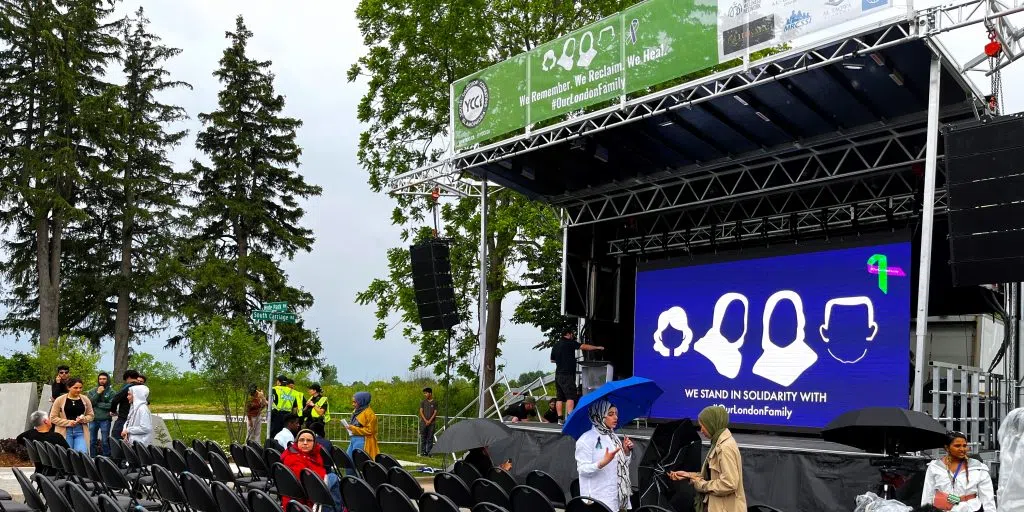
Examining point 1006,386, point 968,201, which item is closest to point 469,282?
point 1006,386

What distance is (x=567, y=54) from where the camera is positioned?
466 inches

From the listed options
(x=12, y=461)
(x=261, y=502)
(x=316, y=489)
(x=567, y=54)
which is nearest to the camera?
(x=261, y=502)

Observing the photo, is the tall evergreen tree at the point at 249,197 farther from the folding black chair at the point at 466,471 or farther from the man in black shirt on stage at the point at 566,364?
the folding black chair at the point at 466,471

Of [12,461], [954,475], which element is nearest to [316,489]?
[954,475]

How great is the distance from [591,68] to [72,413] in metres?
7.12

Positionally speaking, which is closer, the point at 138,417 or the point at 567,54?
the point at 138,417

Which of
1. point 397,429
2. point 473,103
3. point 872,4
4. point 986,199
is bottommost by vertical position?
point 397,429

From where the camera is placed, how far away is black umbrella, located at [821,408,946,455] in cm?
757

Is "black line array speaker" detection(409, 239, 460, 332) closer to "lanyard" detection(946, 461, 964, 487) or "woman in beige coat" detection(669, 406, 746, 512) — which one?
"woman in beige coat" detection(669, 406, 746, 512)

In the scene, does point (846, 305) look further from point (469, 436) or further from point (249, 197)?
point (249, 197)

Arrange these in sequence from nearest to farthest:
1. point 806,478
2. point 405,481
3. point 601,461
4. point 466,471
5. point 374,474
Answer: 1. point 601,461
2. point 405,481
3. point 374,474
4. point 466,471
5. point 806,478

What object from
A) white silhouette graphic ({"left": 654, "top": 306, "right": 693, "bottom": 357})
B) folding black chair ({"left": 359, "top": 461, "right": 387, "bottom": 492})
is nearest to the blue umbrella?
folding black chair ({"left": 359, "top": 461, "right": 387, "bottom": 492})

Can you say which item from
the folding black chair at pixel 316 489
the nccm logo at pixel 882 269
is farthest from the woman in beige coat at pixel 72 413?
the nccm logo at pixel 882 269

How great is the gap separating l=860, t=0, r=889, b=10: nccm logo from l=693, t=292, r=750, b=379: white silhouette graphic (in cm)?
484
